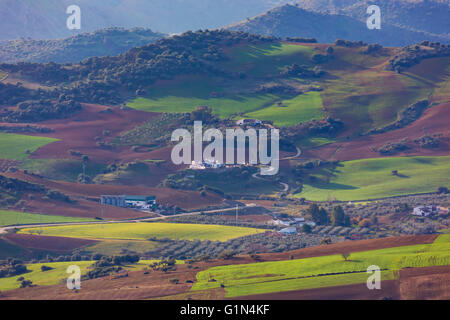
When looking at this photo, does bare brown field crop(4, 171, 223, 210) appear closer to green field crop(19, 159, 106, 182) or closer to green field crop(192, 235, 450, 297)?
green field crop(19, 159, 106, 182)

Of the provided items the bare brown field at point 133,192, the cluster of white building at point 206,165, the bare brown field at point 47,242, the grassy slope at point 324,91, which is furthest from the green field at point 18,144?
the bare brown field at point 47,242

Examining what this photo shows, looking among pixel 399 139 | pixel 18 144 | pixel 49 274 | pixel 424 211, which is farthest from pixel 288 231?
pixel 18 144

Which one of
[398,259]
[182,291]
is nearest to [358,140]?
[398,259]

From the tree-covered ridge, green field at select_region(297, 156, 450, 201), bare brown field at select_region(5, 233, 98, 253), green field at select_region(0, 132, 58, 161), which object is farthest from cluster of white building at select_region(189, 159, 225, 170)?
bare brown field at select_region(5, 233, 98, 253)

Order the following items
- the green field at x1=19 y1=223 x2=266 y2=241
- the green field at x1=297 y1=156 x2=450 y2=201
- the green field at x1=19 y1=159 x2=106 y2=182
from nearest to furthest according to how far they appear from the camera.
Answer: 1. the green field at x1=19 y1=223 x2=266 y2=241
2. the green field at x1=297 y1=156 x2=450 y2=201
3. the green field at x1=19 y1=159 x2=106 y2=182

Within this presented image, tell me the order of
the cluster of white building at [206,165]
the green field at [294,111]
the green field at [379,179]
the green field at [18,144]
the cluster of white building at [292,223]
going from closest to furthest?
the cluster of white building at [292,223], the green field at [379,179], the cluster of white building at [206,165], the green field at [18,144], the green field at [294,111]

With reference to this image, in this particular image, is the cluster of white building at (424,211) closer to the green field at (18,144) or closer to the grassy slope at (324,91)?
the grassy slope at (324,91)
